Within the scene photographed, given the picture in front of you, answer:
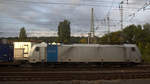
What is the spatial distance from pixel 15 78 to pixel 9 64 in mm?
11106

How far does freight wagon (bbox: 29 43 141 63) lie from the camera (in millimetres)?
23000

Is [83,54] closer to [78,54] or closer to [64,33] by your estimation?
[78,54]

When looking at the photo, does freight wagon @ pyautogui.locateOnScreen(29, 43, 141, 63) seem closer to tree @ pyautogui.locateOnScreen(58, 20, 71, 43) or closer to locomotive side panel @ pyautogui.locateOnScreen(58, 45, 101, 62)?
locomotive side panel @ pyautogui.locateOnScreen(58, 45, 101, 62)

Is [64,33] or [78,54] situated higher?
[64,33]

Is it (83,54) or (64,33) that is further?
(64,33)

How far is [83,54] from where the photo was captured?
910 inches

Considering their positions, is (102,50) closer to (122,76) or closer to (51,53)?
(51,53)

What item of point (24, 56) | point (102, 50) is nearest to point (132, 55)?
point (102, 50)

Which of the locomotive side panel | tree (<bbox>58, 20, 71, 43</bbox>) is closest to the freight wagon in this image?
the locomotive side panel

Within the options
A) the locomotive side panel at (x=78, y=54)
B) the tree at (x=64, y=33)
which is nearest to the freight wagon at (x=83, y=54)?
the locomotive side panel at (x=78, y=54)

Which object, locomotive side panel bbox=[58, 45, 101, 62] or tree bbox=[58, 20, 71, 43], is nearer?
locomotive side panel bbox=[58, 45, 101, 62]

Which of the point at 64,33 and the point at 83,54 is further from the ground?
the point at 64,33

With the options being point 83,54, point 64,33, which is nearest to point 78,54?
point 83,54

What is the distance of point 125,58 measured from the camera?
23.3 m
